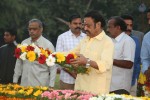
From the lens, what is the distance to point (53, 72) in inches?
314

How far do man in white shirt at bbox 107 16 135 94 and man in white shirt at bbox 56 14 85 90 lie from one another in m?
1.10

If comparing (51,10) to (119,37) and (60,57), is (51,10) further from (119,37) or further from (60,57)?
(60,57)

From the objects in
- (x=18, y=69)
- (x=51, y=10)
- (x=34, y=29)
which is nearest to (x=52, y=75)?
(x=18, y=69)

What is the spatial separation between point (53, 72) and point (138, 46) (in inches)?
58.6

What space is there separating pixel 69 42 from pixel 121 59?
4.49 feet

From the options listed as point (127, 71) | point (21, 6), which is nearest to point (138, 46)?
point (127, 71)

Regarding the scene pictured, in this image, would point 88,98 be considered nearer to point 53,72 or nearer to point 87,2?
point 53,72

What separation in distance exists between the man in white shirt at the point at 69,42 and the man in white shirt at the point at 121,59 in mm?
1099

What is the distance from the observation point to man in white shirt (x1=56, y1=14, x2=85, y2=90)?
821cm

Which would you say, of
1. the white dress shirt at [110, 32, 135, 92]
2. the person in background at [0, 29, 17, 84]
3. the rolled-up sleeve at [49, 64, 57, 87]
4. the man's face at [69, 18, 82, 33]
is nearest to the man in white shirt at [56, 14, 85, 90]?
the man's face at [69, 18, 82, 33]

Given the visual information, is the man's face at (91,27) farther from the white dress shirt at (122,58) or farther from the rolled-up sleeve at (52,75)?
the rolled-up sleeve at (52,75)

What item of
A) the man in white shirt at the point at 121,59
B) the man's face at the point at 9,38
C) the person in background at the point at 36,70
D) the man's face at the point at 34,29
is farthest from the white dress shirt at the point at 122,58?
the man's face at the point at 9,38

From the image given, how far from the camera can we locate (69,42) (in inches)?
328

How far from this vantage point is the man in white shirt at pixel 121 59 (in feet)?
23.6
